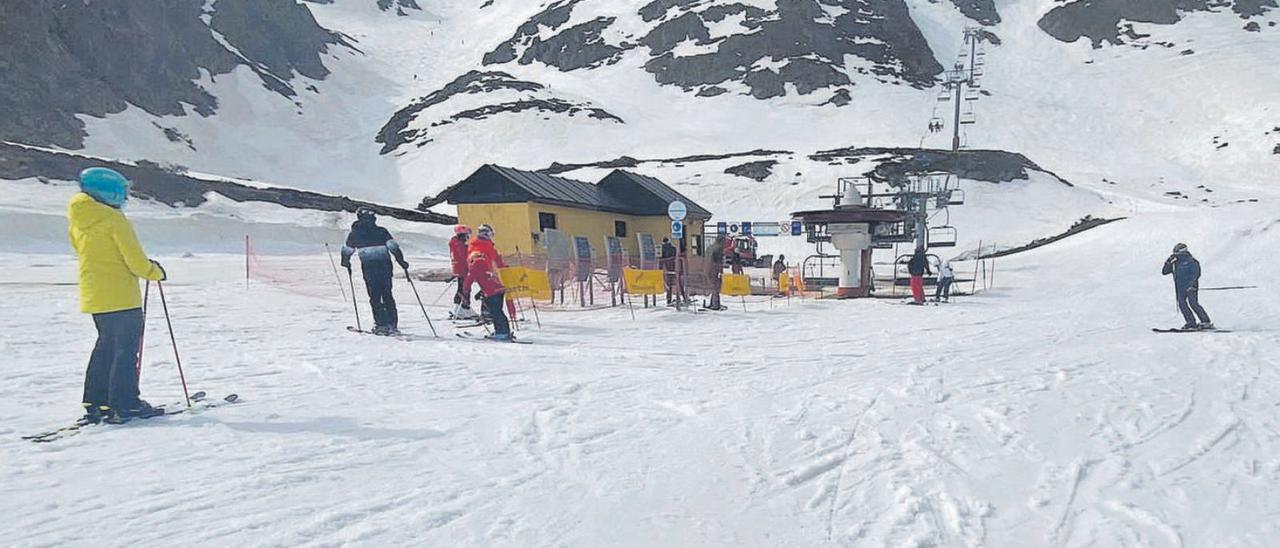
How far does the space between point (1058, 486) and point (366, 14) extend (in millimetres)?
130380

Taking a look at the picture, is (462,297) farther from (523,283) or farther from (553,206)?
(553,206)

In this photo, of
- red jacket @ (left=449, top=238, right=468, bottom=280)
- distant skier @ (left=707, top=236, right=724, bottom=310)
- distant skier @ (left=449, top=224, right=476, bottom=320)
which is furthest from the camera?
distant skier @ (left=707, top=236, right=724, bottom=310)

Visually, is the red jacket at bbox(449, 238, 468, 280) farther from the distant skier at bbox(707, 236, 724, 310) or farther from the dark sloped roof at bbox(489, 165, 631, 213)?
the dark sloped roof at bbox(489, 165, 631, 213)

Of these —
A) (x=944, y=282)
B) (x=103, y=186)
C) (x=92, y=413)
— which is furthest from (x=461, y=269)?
(x=944, y=282)

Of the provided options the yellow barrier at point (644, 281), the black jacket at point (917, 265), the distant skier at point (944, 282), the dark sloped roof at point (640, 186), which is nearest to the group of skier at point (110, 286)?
the yellow barrier at point (644, 281)

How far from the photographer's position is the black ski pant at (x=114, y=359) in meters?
4.88

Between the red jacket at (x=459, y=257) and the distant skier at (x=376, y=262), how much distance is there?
1676 mm

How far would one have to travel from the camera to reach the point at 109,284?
190 inches

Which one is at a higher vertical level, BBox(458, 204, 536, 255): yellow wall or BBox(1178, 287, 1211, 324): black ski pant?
BBox(458, 204, 536, 255): yellow wall

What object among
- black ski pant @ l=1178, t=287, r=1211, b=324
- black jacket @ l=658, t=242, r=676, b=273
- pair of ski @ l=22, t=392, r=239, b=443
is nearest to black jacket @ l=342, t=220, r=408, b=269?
pair of ski @ l=22, t=392, r=239, b=443

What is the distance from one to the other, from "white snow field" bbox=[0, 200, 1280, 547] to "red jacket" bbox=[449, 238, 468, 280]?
191 cm

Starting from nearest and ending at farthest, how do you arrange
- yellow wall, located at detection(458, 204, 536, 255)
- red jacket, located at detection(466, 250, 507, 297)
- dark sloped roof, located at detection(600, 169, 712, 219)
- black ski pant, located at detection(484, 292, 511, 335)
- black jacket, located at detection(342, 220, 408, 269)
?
red jacket, located at detection(466, 250, 507, 297) < black ski pant, located at detection(484, 292, 511, 335) < black jacket, located at detection(342, 220, 408, 269) < yellow wall, located at detection(458, 204, 536, 255) < dark sloped roof, located at detection(600, 169, 712, 219)

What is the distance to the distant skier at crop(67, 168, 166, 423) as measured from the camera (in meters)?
4.75

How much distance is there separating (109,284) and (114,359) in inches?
21.4
